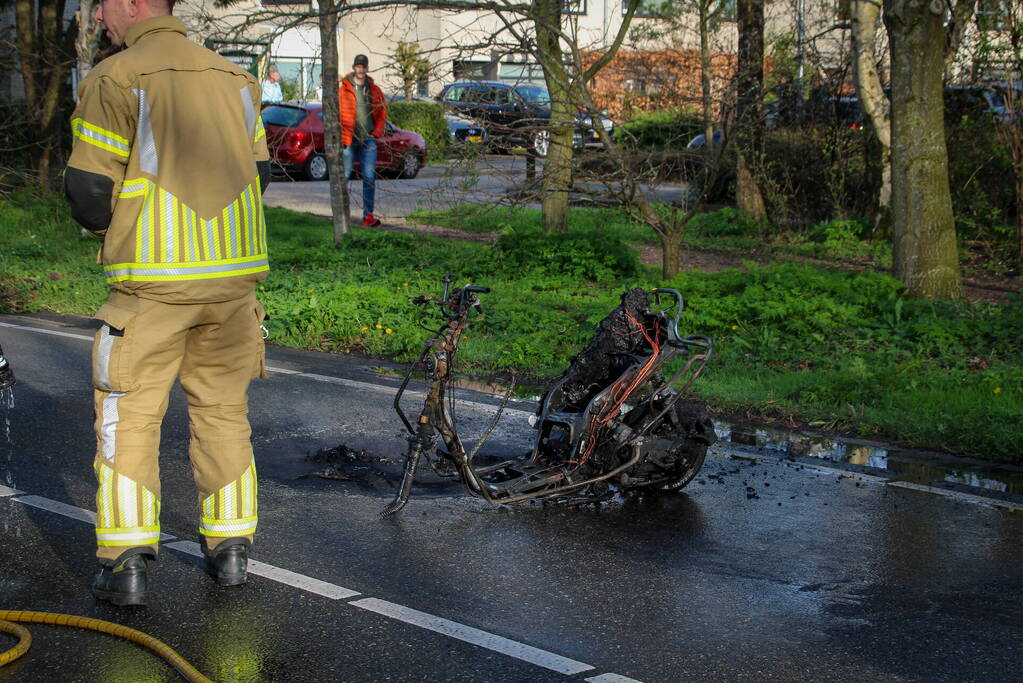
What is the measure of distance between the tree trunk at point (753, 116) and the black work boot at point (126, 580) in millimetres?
10075

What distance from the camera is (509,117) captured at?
37.7 feet

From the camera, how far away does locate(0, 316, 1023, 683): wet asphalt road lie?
405cm

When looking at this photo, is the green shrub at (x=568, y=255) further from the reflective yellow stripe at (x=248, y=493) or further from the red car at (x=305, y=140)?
the red car at (x=305, y=140)

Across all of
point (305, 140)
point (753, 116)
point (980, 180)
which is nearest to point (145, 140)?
point (753, 116)

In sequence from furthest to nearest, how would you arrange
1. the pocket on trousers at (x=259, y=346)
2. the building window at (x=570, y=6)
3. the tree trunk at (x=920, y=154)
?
the building window at (x=570, y=6)
the tree trunk at (x=920, y=154)
the pocket on trousers at (x=259, y=346)

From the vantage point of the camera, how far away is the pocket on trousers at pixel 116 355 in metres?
4.32

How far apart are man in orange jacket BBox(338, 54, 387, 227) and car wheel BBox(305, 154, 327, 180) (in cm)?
885

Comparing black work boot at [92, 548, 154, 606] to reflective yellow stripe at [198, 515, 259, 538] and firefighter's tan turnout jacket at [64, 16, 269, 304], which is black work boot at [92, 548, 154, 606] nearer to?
reflective yellow stripe at [198, 515, 259, 538]

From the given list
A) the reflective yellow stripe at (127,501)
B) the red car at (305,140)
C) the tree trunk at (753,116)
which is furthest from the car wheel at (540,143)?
the red car at (305,140)

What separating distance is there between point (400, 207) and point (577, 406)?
42.0ft

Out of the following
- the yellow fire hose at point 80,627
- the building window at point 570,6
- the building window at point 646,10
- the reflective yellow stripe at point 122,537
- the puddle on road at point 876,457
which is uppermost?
the building window at point 646,10

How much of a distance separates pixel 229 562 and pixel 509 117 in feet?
24.7

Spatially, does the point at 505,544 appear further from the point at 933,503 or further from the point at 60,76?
the point at 60,76

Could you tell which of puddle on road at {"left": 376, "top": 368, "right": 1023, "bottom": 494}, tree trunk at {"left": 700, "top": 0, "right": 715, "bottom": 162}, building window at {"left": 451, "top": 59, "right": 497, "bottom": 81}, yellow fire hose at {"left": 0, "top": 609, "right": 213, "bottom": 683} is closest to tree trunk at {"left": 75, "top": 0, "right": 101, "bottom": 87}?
building window at {"left": 451, "top": 59, "right": 497, "bottom": 81}
